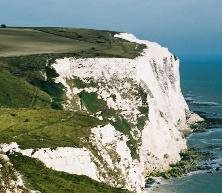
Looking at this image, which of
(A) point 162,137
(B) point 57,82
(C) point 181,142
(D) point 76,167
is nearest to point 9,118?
(D) point 76,167

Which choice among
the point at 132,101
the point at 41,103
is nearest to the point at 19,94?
the point at 41,103

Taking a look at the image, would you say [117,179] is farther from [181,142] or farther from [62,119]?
[181,142]

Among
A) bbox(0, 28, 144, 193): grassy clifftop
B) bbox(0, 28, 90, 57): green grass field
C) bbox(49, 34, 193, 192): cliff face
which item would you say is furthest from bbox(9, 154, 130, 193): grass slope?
bbox(0, 28, 90, 57): green grass field

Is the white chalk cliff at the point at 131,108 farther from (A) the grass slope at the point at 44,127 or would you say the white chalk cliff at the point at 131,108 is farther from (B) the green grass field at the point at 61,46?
(B) the green grass field at the point at 61,46

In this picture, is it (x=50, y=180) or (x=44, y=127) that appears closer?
(x=50, y=180)

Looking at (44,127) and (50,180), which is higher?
(44,127)

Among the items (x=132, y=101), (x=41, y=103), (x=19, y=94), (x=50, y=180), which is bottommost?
(x=50, y=180)

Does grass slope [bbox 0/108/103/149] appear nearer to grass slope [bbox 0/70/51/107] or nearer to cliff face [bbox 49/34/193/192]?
cliff face [bbox 49/34/193/192]

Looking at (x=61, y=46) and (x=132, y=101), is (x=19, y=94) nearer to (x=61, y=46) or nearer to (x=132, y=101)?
(x=132, y=101)
